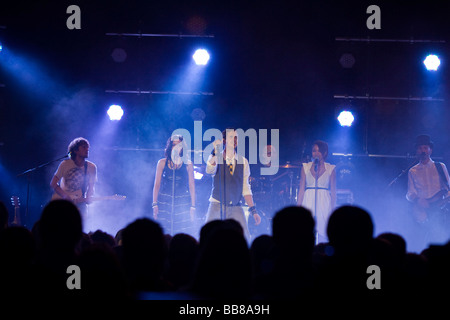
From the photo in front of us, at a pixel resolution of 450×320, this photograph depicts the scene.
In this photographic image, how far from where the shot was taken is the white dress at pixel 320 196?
721 centimetres

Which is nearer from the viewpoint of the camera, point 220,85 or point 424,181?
point 424,181

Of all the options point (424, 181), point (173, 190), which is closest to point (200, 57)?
point (173, 190)

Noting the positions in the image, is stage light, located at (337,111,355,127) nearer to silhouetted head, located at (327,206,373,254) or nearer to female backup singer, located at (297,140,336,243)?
female backup singer, located at (297,140,336,243)

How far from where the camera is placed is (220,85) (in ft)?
31.9

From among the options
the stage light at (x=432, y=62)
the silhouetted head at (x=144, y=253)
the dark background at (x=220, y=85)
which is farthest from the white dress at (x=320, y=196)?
the silhouetted head at (x=144, y=253)

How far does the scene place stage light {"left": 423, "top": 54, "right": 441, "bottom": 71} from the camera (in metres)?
9.36

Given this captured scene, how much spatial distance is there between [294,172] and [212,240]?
666cm

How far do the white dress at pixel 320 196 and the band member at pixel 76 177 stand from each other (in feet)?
11.6

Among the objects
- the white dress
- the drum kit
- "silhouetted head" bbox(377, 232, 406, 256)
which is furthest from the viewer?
the drum kit

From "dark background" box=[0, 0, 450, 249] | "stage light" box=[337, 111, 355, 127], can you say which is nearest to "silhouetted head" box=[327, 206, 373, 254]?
"dark background" box=[0, 0, 450, 249]

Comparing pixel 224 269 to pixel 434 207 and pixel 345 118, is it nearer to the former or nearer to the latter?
pixel 434 207

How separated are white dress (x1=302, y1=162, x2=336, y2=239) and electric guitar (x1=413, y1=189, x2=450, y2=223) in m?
1.77

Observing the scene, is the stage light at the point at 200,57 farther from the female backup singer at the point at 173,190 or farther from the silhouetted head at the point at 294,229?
the silhouetted head at the point at 294,229

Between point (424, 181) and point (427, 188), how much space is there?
131 millimetres
